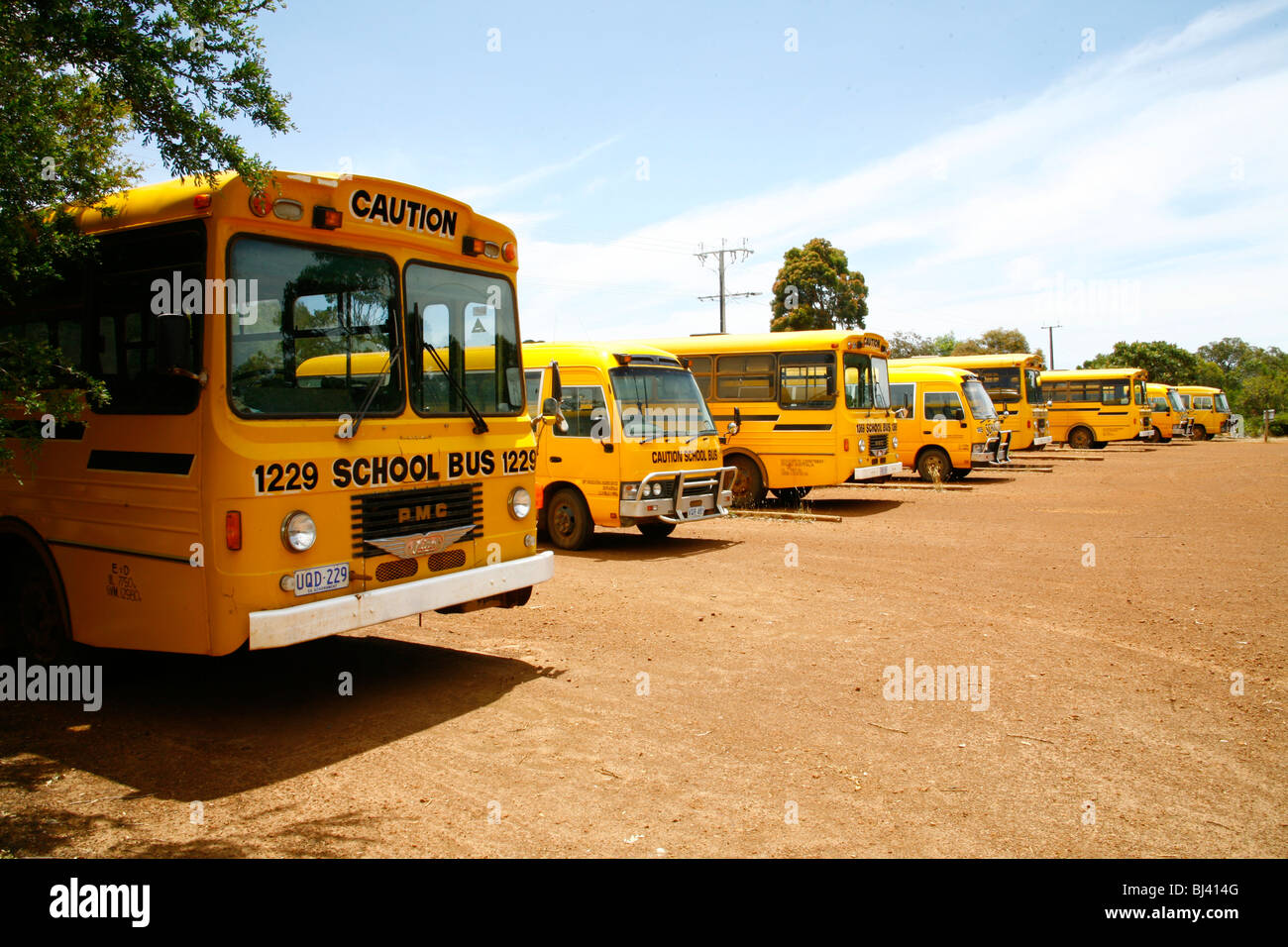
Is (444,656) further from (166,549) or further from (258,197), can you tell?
(258,197)

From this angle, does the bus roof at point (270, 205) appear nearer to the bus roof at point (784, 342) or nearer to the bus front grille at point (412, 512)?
the bus front grille at point (412, 512)

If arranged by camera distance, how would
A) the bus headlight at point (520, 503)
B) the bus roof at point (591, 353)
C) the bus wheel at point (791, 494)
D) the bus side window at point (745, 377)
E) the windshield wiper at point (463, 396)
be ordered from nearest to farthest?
the windshield wiper at point (463, 396)
the bus headlight at point (520, 503)
the bus roof at point (591, 353)
the bus side window at point (745, 377)
the bus wheel at point (791, 494)

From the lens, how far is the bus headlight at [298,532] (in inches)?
211

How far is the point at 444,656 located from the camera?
742 cm

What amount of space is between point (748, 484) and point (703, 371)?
239 centimetres

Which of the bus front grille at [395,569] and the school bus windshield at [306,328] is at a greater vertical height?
the school bus windshield at [306,328]

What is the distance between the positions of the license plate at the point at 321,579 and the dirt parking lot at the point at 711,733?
88 centimetres

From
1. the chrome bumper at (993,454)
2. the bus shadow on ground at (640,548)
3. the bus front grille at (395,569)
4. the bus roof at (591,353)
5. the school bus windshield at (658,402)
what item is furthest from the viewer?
the chrome bumper at (993,454)

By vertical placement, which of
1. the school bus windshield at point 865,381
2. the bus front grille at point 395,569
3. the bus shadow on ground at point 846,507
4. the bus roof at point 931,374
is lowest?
the bus shadow on ground at point 846,507

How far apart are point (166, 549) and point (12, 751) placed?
58.3 inches

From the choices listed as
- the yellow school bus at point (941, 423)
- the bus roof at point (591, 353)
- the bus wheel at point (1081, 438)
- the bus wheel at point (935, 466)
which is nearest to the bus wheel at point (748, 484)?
the bus roof at point (591, 353)

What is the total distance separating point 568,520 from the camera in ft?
42.1

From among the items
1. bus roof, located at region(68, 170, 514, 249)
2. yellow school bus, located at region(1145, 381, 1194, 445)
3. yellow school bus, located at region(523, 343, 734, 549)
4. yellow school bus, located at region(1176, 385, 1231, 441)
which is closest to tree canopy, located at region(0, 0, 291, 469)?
bus roof, located at region(68, 170, 514, 249)
